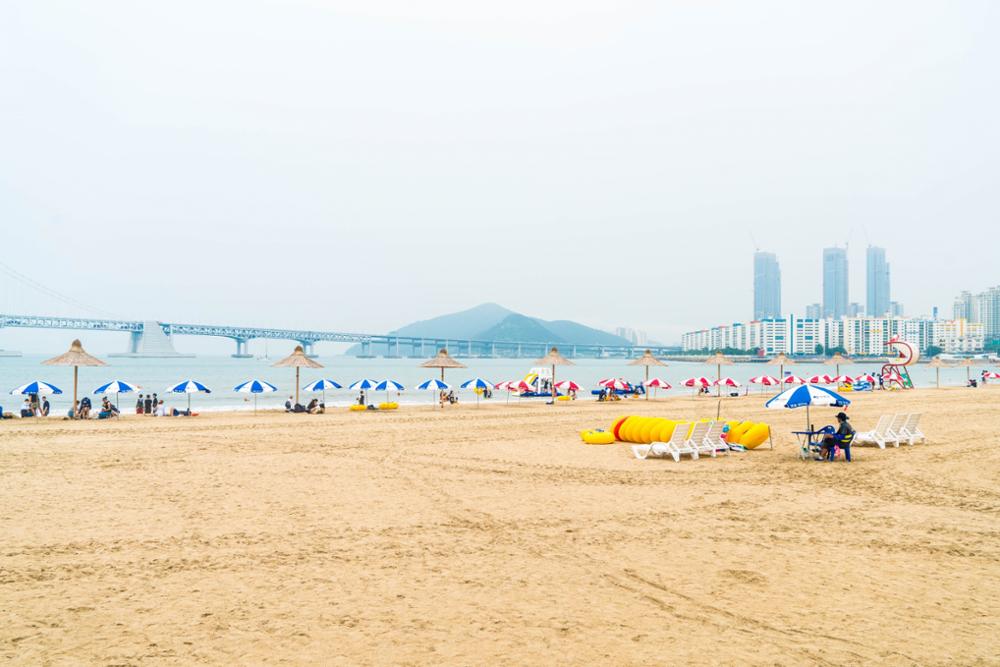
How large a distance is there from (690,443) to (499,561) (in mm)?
7260

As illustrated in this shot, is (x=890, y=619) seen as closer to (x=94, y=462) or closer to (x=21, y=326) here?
(x=94, y=462)

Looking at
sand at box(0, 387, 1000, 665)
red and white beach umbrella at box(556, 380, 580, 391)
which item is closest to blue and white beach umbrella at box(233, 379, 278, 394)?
sand at box(0, 387, 1000, 665)

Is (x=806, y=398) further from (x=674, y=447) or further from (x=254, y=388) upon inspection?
(x=254, y=388)

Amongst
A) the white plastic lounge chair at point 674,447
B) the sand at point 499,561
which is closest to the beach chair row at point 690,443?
the white plastic lounge chair at point 674,447

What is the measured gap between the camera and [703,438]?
1259 centimetres

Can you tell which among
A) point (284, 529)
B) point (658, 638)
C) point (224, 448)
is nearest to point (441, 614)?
point (658, 638)

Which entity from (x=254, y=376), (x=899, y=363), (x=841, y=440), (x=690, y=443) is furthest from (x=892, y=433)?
(x=254, y=376)

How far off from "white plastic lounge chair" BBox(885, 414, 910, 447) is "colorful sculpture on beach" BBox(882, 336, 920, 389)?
30736 mm

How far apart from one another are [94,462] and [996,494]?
13.8 meters

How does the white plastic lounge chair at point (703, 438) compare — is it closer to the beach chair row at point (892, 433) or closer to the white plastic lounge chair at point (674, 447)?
the white plastic lounge chair at point (674, 447)

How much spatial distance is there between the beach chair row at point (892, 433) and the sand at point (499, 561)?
167 cm

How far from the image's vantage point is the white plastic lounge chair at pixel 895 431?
544 inches

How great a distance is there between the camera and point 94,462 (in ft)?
38.6

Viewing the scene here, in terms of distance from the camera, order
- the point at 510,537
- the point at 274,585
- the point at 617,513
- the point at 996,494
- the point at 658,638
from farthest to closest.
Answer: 1. the point at 996,494
2. the point at 617,513
3. the point at 510,537
4. the point at 274,585
5. the point at 658,638
